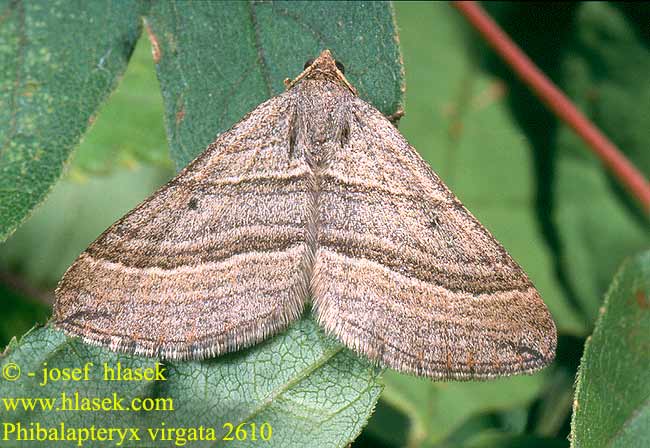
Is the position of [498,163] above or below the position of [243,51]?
below

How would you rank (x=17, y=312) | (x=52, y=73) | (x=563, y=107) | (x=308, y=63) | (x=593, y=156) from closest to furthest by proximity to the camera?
1. (x=52, y=73)
2. (x=308, y=63)
3. (x=563, y=107)
4. (x=17, y=312)
5. (x=593, y=156)

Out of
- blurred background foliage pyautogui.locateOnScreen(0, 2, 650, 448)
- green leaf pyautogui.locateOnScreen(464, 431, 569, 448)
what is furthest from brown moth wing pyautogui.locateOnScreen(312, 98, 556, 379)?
blurred background foliage pyautogui.locateOnScreen(0, 2, 650, 448)

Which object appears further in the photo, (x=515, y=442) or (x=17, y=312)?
(x=17, y=312)

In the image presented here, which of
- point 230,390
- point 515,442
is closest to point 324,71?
point 230,390

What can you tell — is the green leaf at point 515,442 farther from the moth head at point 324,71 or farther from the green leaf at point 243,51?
the moth head at point 324,71

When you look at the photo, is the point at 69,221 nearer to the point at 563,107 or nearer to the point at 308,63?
the point at 308,63

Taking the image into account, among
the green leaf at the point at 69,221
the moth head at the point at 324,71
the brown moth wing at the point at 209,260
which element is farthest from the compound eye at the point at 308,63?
the green leaf at the point at 69,221
